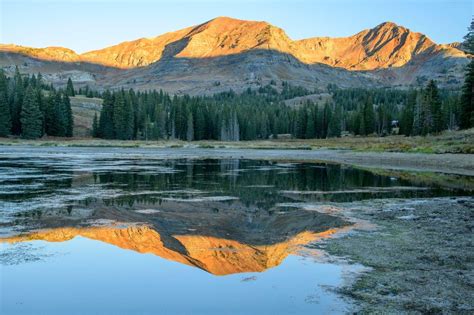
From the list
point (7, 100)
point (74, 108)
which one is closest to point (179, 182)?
point (7, 100)

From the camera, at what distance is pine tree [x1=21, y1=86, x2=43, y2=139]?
11444 centimetres

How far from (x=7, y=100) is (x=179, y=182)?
105369mm

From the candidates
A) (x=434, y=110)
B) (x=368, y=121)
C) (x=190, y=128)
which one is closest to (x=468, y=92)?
(x=434, y=110)

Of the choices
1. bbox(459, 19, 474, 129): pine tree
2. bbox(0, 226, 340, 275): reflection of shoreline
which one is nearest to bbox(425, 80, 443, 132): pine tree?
bbox(459, 19, 474, 129): pine tree

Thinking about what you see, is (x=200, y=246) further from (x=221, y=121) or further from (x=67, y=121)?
(x=221, y=121)

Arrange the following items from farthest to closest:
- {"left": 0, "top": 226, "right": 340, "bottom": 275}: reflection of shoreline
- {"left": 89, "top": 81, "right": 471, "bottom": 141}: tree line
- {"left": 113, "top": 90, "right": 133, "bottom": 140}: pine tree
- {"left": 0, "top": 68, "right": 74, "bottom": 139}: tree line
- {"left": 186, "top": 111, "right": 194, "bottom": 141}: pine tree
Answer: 1. {"left": 186, "top": 111, "right": 194, "bottom": 141}: pine tree
2. {"left": 89, "top": 81, "right": 471, "bottom": 141}: tree line
3. {"left": 113, "top": 90, "right": 133, "bottom": 140}: pine tree
4. {"left": 0, "top": 68, "right": 74, "bottom": 139}: tree line
5. {"left": 0, "top": 226, "right": 340, "bottom": 275}: reflection of shoreline

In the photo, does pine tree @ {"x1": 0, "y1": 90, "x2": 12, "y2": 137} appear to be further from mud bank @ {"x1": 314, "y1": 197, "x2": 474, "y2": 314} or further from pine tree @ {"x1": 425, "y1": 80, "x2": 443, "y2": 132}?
mud bank @ {"x1": 314, "y1": 197, "x2": 474, "y2": 314}

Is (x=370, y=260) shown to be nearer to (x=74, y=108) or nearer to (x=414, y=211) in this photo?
(x=414, y=211)

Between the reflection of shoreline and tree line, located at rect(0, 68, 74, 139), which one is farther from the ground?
tree line, located at rect(0, 68, 74, 139)

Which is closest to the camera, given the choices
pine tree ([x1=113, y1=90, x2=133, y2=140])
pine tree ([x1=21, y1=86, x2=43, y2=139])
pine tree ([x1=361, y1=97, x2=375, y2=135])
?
pine tree ([x1=21, y1=86, x2=43, y2=139])

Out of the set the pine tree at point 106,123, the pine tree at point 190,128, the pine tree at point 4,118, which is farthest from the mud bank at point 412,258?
the pine tree at point 190,128

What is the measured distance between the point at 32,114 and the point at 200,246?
113 meters

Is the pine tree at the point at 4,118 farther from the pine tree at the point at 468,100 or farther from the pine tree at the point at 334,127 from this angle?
the pine tree at the point at 468,100

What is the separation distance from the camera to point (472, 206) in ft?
75.0
